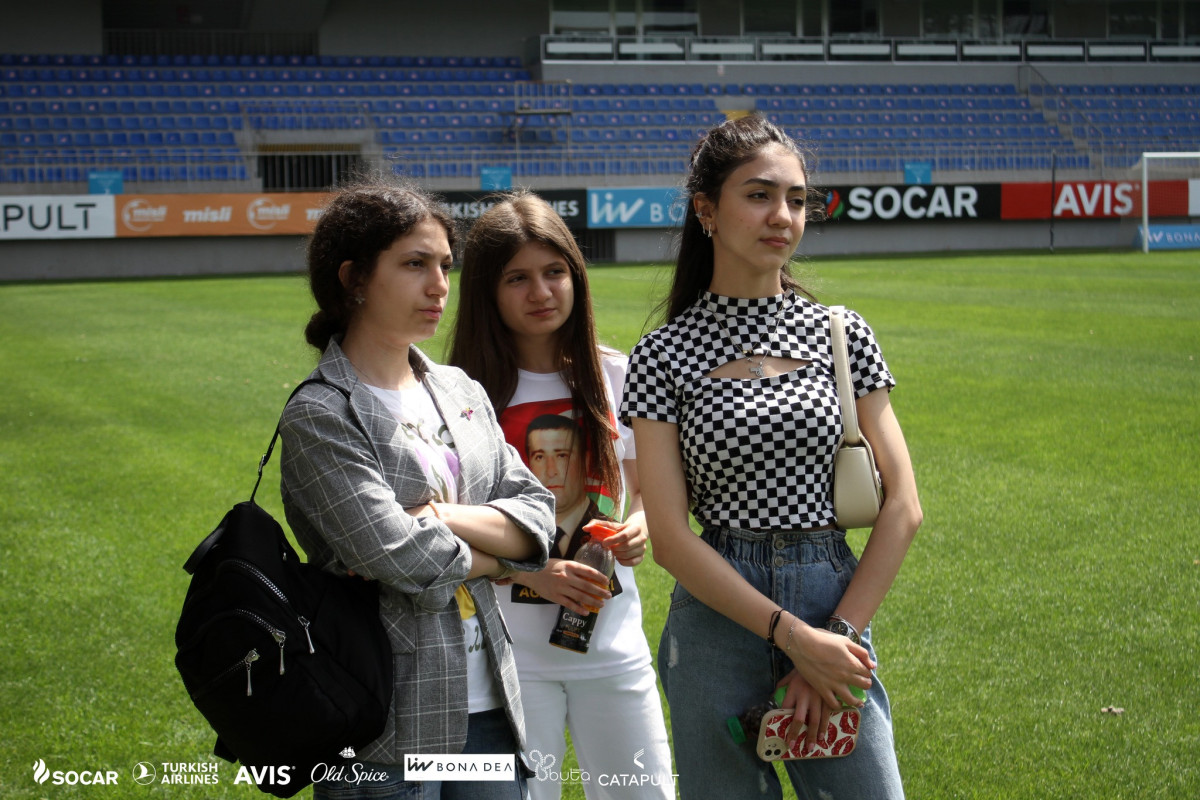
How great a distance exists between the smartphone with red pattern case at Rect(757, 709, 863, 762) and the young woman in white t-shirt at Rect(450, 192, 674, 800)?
0.55 meters

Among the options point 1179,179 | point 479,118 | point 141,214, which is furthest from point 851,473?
point 1179,179

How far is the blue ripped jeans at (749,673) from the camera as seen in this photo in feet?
7.60

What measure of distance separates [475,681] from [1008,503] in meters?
5.38

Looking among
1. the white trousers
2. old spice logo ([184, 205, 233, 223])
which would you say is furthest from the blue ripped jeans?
old spice logo ([184, 205, 233, 223])

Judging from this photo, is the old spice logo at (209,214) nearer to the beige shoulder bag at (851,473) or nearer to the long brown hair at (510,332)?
the long brown hair at (510,332)

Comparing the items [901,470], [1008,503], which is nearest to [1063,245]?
[1008,503]

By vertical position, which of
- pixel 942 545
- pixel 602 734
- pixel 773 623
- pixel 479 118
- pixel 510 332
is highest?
pixel 479 118

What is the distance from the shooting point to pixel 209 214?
29125 millimetres

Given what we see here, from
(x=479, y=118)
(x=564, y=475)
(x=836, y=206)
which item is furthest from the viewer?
(x=479, y=118)

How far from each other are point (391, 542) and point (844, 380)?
990mm

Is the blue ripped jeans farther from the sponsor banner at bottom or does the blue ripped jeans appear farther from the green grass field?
the green grass field

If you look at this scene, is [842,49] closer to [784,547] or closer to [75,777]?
[75,777]

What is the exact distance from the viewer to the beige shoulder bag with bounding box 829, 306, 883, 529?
2.30 metres

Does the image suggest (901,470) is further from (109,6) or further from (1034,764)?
(109,6)
